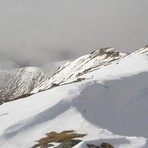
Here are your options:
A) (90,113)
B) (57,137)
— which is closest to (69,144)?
(57,137)

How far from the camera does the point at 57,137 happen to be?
41.9 metres

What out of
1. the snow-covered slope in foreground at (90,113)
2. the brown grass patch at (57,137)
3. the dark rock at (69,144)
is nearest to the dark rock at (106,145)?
the snow-covered slope in foreground at (90,113)

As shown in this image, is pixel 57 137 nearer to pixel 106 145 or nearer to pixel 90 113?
pixel 106 145

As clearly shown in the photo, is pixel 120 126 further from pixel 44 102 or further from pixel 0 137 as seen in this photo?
pixel 0 137

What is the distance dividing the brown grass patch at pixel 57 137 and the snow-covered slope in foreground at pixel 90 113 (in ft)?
3.61

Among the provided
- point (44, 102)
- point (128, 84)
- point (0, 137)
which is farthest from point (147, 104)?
point (0, 137)

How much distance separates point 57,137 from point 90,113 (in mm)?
10818

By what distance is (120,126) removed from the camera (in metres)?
52.5

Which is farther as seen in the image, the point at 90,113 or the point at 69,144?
the point at 90,113

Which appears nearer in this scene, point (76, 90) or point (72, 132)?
point (72, 132)

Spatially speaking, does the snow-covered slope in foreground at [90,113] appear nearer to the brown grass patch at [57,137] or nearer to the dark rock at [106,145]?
the dark rock at [106,145]

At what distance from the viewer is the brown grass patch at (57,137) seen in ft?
133

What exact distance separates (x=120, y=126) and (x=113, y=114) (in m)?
3.32

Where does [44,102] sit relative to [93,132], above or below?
above
